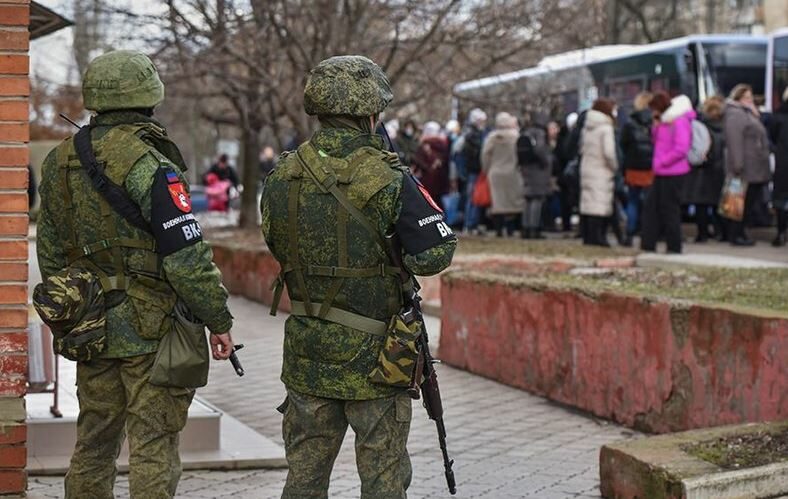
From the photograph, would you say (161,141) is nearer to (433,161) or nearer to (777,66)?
(433,161)

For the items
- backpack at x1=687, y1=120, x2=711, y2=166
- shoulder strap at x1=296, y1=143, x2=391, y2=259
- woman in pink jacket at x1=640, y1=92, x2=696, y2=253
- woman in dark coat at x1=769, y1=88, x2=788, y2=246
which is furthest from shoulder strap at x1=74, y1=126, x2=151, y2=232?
woman in dark coat at x1=769, y1=88, x2=788, y2=246

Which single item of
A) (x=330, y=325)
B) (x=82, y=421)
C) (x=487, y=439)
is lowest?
(x=487, y=439)

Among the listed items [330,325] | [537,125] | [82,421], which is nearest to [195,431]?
[82,421]

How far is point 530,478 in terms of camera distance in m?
7.18

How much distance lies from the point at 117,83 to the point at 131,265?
24.3 inches

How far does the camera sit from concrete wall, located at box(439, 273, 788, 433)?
755 centimetres

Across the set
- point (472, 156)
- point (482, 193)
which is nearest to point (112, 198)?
point (482, 193)

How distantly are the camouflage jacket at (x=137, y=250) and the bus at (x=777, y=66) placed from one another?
58.6ft

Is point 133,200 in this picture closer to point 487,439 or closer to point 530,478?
point 530,478

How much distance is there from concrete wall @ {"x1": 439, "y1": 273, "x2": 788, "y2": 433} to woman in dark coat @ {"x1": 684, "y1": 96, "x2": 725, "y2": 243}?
7907mm

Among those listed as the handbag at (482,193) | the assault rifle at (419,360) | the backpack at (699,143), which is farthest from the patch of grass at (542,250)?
the assault rifle at (419,360)

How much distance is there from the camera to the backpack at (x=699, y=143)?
16.6 m

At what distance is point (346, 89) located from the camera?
486 cm

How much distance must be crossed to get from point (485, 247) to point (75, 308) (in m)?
10.8
